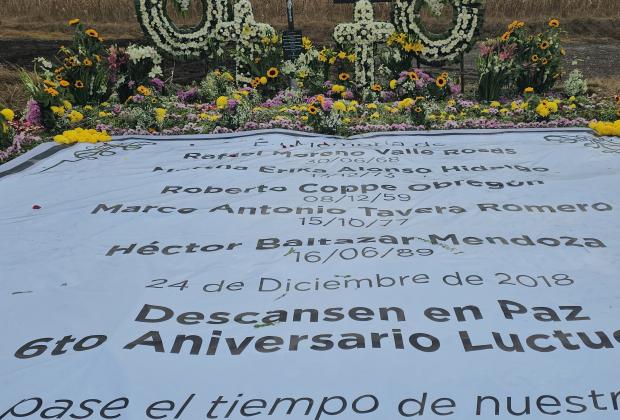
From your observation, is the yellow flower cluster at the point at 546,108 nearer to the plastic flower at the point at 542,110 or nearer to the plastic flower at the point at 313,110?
the plastic flower at the point at 542,110

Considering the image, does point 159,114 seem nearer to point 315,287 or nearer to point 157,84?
point 157,84

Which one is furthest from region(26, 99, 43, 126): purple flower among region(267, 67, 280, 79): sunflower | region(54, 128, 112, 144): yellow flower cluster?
region(267, 67, 280, 79): sunflower

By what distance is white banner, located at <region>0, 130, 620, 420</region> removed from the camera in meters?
2.26

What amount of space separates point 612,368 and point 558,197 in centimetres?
178

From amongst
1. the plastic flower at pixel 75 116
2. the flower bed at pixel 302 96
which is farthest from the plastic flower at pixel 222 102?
the plastic flower at pixel 75 116

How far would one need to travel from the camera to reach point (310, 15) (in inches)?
713

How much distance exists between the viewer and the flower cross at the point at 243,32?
27.4 ft

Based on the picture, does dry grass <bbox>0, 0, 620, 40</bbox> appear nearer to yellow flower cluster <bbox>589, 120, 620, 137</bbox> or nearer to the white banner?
yellow flower cluster <bbox>589, 120, 620, 137</bbox>

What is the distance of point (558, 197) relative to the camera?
394cm

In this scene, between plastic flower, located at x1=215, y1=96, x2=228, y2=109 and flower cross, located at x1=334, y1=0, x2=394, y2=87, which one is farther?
flower cross, located at x1=334, y1=0, x2=394, y2=87

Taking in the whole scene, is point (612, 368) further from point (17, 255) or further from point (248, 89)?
point (248, 89)

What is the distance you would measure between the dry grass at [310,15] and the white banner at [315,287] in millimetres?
12310

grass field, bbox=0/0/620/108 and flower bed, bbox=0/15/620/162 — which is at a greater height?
grass field, bbox=0/0/620/108

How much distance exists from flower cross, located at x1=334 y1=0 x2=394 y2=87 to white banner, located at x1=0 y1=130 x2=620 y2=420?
3.45 metres
